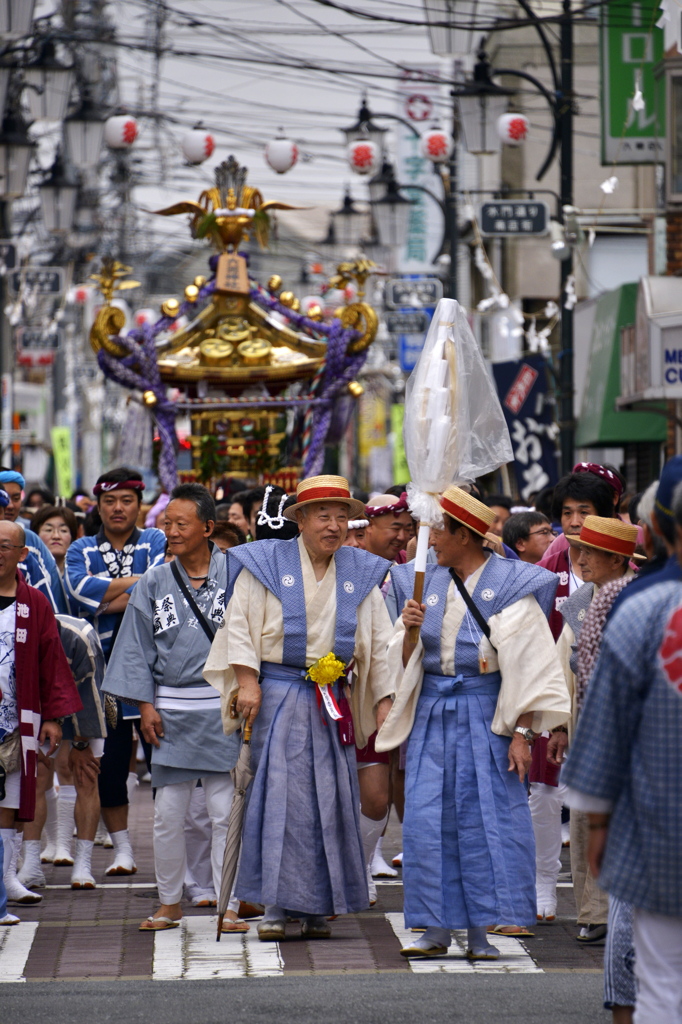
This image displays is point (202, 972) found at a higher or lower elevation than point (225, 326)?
lower

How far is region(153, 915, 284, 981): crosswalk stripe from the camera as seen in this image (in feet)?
19.5

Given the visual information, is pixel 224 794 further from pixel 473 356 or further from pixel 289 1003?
pixel 473 356

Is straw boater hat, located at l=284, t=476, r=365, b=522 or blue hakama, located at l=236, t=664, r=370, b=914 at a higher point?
straw boater hat, located at l=284, t=476, r=365, b=522

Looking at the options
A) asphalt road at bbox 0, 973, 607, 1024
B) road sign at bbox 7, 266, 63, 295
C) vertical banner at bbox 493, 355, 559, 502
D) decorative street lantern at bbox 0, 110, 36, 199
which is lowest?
asphalt road at bbox 0, 973, 607, 1024

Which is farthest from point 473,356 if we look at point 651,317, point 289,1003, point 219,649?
point 651,317

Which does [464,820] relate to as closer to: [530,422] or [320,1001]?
[320,1001]

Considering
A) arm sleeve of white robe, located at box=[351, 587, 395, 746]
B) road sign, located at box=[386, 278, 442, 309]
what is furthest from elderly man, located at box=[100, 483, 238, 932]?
road sign, located at box=[386, 278, 442, 309]

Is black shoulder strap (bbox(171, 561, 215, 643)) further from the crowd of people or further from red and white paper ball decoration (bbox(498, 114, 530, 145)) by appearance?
red and white paper ball decoration (bbox(498, 114, 530, 145))

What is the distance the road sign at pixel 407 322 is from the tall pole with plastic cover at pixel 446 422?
17933 millimetres

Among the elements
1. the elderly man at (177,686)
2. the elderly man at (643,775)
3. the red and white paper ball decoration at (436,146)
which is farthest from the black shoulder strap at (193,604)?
the red and white paper ball decoration at (436,146)

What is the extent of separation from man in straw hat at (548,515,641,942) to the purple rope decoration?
9253 millimetres

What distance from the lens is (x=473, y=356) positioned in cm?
639

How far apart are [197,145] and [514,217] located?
4276 mm

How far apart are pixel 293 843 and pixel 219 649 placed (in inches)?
35.3
